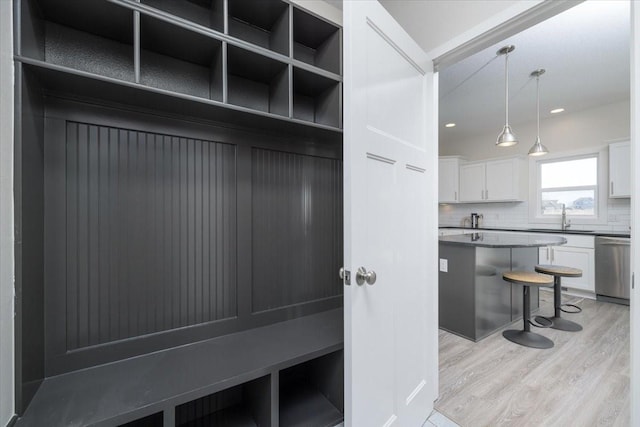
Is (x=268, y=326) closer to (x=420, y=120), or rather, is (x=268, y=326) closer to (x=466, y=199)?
(x=420, y=120)

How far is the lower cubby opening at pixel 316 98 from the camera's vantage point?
152cm

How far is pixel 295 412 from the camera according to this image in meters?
1.42

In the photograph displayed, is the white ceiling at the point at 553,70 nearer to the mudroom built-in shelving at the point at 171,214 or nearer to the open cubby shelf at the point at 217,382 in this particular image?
the mudroom built-in shelving at the point at 171,214

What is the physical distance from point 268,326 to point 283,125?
45.0 inches

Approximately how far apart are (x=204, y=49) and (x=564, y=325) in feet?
13.0

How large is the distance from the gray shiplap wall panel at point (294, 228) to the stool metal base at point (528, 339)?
1.91m

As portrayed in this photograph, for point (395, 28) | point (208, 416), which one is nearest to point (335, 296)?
point (208, 416)

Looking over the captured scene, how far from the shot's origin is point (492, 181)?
513 cm

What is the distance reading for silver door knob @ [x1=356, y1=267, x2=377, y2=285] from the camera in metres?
1.04

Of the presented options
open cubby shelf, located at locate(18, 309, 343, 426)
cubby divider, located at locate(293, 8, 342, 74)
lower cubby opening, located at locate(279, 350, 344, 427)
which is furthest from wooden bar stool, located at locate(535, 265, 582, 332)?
cubby divider, located at locate(293, 8, 342, 74)

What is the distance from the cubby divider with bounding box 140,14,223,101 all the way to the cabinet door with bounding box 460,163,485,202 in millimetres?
5457

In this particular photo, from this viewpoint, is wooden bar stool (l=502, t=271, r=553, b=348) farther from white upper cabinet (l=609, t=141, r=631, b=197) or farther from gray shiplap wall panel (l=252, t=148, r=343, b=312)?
white upper cabinet (l=609, t=141, r=631, b=197)

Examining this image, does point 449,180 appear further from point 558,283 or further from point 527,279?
point 527,279

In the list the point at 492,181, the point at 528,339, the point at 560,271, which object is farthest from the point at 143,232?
the point at 492,181
